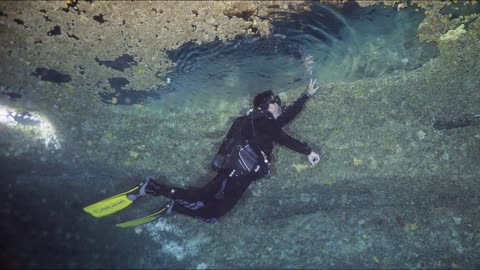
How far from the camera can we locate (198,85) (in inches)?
232

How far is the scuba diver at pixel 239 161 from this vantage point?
500 cm

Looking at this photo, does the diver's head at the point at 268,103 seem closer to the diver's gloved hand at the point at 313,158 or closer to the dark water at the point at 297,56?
the dark water at the point at 297,56

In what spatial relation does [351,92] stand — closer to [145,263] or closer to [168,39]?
[168,39]

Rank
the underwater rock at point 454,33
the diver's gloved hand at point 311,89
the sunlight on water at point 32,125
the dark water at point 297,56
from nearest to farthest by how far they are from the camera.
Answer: the underwater rock at point 454,33 → the dark water at point 297,56 → the diver's gloved hand at point 311,89 → the sunlight on water at point 32,125

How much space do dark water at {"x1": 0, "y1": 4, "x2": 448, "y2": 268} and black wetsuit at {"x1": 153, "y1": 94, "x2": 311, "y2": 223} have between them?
2.68 ft

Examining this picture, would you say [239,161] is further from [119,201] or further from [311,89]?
[119,201]

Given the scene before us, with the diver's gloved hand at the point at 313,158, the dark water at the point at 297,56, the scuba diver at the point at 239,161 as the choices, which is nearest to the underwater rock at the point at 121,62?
the dark water at the point at 297,56

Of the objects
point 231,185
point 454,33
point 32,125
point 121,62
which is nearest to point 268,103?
point 231,185

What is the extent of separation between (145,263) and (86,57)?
166 inches

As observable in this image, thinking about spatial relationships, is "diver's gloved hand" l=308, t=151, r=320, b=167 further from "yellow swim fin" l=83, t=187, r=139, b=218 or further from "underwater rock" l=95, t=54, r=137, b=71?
"underwater rock" l=95, t=54, r=137, b=71

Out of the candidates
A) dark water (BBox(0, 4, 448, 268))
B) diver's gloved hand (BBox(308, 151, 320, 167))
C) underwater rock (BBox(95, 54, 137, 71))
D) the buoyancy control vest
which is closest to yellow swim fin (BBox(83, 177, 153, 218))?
dark water (BBox(0, 4, 448, 268))

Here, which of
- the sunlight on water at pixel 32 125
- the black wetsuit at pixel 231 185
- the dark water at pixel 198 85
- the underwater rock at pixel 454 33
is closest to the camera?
the underwater rock at pixel 454 33

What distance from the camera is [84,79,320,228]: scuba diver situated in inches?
197

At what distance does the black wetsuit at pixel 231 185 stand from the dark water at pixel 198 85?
82 centimetres
